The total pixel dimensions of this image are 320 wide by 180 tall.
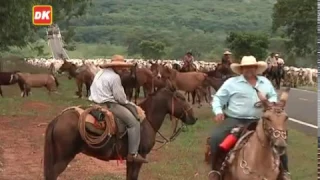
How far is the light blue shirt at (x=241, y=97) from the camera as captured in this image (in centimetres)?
838

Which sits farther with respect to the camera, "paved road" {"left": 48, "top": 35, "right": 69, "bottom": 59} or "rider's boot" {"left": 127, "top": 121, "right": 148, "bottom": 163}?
"paved road" {"left": 48, "top": 35, "right": 69, "bottom": 59}

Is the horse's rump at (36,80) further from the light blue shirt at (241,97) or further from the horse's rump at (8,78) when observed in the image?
the light blue shirt at (241,97)

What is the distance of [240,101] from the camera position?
8445mm

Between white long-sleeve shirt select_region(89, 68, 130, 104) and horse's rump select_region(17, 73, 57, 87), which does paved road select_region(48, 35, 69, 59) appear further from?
white long-sleeve shirt select_region(89, 68, 130, 104)

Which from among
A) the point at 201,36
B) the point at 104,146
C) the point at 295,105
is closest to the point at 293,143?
the point at 104,146

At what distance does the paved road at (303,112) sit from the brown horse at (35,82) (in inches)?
385

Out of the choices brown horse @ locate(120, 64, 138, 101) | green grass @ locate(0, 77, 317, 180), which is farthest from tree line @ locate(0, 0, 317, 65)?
green grass @ locate(0, 77, 317, 180)

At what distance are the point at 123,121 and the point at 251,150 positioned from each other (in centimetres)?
308

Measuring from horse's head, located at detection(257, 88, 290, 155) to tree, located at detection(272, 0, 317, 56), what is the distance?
52.5 m

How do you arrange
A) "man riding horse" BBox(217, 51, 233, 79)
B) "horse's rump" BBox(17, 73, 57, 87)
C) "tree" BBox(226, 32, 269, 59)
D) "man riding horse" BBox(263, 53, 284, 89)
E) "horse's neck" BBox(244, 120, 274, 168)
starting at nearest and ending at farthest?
"horse's neck" BBox(244, 120, 274, 168) → "man riding horse" BBox(217, 51, 233, 79) → "horse's rump" BBox(17, 73, 57, 87) → "man riding horse" BBox(263, 53, 284, 89) → "tree" BBox(226, 32, 269, 59)

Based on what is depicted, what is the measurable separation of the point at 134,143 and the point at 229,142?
8.68 ft

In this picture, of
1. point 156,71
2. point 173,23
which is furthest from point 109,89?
point 173,23

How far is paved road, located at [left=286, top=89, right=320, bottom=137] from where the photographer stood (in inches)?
817

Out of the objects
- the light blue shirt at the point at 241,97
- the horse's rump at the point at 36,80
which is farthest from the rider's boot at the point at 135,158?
the horse's rump at the point at 36,80
